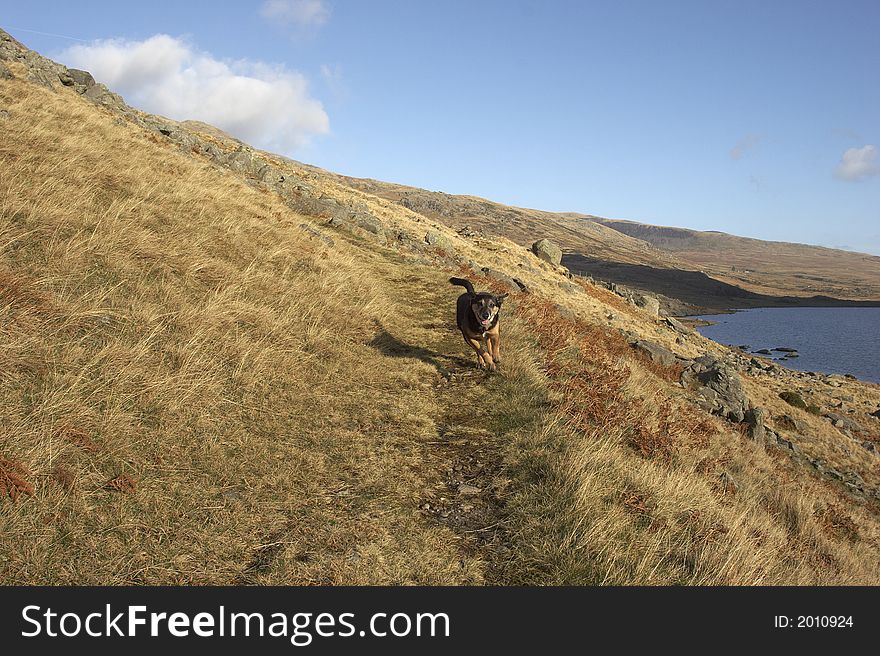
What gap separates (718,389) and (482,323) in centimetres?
1532

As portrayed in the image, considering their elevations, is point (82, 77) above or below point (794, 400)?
above

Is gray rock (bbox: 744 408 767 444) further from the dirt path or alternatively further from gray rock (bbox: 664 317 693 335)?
gray rock (bbox: 664 317 693 335)

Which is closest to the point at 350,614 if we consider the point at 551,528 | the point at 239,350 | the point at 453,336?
the point at 551,528

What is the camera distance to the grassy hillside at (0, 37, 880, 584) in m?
3.95

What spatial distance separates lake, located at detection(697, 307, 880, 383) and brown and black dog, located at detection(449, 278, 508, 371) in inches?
2370

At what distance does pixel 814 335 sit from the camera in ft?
276

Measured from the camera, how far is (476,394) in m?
8.01

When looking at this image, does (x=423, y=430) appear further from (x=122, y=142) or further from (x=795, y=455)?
(x=795, y=455)

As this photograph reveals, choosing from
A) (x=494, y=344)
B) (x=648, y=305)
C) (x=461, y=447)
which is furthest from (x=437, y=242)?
(x=461, y=447)

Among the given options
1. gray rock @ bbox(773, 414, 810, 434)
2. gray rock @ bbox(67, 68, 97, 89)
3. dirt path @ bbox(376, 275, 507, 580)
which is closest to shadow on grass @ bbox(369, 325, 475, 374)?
dirt path @ bbox(376, 275, 507, 580)

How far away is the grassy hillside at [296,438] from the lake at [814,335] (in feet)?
195

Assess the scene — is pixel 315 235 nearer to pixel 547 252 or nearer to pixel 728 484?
pixel 728 484

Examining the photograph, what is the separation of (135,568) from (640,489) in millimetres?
4861

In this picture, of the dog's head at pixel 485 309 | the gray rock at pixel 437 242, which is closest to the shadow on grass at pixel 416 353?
the dog's head at pixel 485 309
